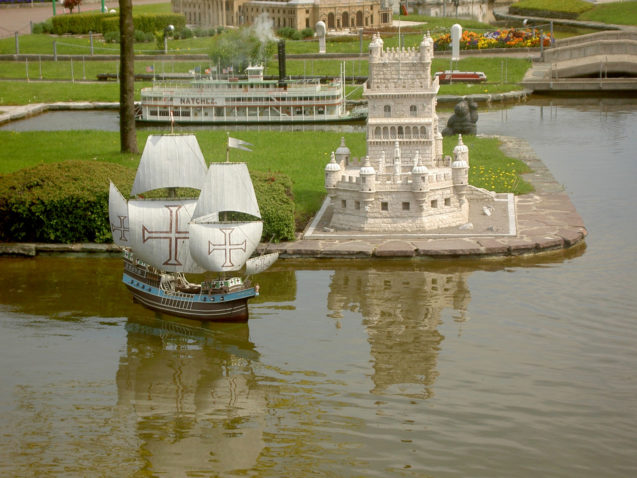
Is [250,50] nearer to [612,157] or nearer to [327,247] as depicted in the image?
[612,157]

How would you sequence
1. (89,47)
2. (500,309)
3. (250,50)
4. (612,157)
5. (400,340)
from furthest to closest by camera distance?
(89,47)
(250,50)
(612,157)
(500,309)
(400,340)

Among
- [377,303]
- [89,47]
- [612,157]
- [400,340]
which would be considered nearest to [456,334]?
[400,340]

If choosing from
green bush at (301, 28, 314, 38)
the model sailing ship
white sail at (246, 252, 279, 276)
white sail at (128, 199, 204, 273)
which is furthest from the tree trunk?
green bush at (301, 28, 314, 38)

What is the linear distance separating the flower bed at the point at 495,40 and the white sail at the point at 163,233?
7562 cm

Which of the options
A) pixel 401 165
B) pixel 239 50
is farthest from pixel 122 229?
pixel 239 50

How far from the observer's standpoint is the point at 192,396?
30781 mm

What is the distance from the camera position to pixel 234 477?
2595 cm

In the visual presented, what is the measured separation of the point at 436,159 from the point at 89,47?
7579cm

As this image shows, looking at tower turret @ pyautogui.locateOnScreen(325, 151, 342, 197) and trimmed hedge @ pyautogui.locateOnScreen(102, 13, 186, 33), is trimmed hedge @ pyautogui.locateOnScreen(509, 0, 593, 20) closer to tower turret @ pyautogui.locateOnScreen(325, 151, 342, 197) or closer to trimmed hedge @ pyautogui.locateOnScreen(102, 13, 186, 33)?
trimmed hedge @ pyautogui.locateOnScreen(102, 13, 186, 33)

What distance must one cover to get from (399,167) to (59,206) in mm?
14031

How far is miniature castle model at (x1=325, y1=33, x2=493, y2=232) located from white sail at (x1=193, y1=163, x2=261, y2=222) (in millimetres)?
9946

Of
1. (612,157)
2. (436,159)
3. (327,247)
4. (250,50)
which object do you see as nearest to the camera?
(327,247)

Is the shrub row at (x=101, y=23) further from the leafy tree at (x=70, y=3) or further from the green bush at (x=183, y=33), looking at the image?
the leafy tree at (x=70, y=3)

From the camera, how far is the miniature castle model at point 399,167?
4475 centimetres
